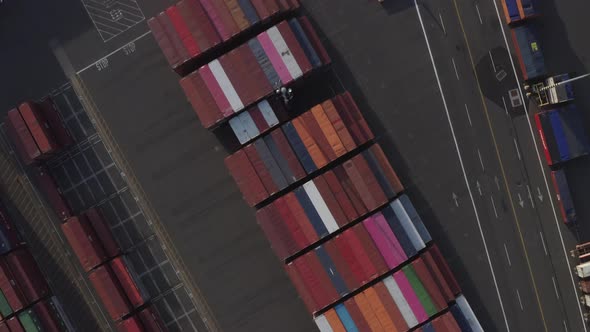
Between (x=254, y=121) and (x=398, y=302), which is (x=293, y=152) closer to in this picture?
(x=254, y=121)

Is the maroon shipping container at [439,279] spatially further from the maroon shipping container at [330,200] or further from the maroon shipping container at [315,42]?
the maroon shipping container at [315,42]

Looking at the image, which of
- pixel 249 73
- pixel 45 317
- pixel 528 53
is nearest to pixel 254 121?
pixel 249 73

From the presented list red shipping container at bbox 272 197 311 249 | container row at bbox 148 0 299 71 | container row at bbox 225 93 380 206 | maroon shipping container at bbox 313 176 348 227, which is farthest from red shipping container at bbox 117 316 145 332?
container row at bbox 148 0 299 71

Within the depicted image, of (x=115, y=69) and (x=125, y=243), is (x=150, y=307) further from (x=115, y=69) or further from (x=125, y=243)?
(x=115, y=69)

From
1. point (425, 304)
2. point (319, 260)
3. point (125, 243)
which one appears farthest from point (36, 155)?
point (425, 304)

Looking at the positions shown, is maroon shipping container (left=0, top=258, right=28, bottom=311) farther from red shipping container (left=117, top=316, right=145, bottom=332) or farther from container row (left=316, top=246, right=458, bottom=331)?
container row (left=316, top=246, right=458, bottom=331)
